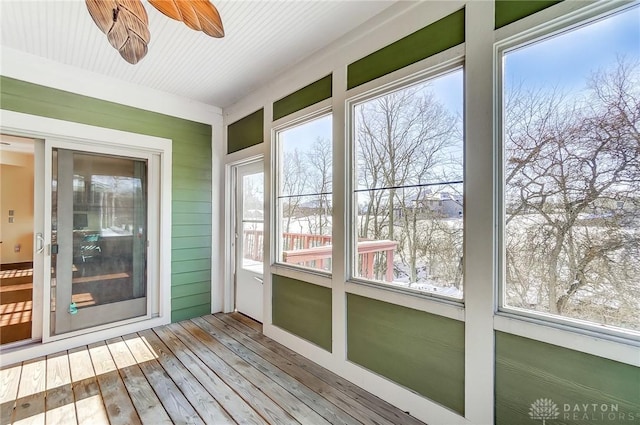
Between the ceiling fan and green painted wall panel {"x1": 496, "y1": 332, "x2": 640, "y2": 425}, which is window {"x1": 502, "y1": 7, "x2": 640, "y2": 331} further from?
the ceiling fan

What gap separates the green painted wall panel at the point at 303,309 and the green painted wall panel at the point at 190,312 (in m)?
1.25

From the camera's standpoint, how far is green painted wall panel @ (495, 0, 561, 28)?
4.70 ft

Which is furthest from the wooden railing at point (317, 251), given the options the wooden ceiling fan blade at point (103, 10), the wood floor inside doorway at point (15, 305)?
the wood floor inside doorway at point (15, 305)

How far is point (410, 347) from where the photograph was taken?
1.91 metres

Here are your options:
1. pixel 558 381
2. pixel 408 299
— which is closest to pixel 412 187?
pixel 408 299

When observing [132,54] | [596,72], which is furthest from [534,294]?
[132,54]

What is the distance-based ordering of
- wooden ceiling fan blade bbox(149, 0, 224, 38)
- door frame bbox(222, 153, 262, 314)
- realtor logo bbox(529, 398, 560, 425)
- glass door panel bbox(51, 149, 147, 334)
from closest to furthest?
realtor logo bbox(529, 398, 560, 425) → wooden ceiling fan blade bbox(149, 0, 224, 38) → glass door panel bbox(51, 149, 147, 334) → door frame bbox(222, 153, 262, 314)

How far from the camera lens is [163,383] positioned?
2221 mm

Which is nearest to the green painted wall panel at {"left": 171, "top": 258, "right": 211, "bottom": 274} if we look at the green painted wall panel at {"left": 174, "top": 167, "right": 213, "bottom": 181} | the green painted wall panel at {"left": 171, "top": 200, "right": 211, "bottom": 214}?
the green painted wall panel at {"left": 171, "top": 200, "right": 211, "bottom": 214}

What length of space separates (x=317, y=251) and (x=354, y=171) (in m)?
0.85

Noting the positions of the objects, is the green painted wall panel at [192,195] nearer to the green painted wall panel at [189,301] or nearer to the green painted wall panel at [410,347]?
the green painted wall panel at [189,301]

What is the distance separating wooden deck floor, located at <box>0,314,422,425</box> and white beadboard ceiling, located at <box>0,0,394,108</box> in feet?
9.06

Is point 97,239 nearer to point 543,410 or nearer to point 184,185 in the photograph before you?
point 184,185

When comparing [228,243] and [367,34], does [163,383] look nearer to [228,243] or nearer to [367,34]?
[228,243]
